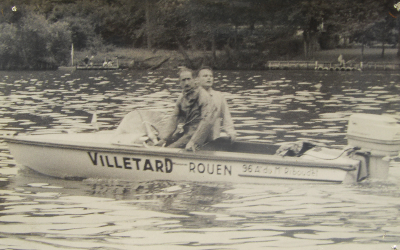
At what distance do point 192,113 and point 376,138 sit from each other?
5.73ft

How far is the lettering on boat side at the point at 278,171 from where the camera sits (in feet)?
12.5

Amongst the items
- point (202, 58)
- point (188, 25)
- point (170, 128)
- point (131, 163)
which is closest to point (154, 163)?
point (131, 163)

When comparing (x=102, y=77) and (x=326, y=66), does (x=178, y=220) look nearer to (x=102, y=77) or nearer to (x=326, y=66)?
(x=102, y=77)

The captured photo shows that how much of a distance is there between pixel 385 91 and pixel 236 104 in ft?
4.77

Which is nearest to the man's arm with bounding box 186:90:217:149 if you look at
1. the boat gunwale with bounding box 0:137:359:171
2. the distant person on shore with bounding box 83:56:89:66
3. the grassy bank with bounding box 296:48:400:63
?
the boat gunwale with bounding box 0:137:359:171

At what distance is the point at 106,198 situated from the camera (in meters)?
3.92

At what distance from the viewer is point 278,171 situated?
152 inches

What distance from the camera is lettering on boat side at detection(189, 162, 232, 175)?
3973mm

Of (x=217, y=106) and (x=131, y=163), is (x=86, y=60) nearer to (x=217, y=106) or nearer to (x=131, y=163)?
(x=131, y=163)

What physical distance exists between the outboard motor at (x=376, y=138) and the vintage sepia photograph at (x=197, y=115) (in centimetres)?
1

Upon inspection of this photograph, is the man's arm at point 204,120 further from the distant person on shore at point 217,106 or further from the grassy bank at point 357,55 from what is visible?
the grassy bank at point 357,55

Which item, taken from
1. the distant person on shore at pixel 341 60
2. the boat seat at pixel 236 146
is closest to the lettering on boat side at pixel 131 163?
the boat seat at pixel 236 146

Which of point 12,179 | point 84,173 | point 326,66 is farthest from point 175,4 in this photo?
point 12,179

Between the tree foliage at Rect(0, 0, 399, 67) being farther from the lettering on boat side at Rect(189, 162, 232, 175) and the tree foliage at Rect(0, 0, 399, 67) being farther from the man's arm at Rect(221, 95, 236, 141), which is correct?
the lettering on boat side at Rect(189, 162, 232, 175)
